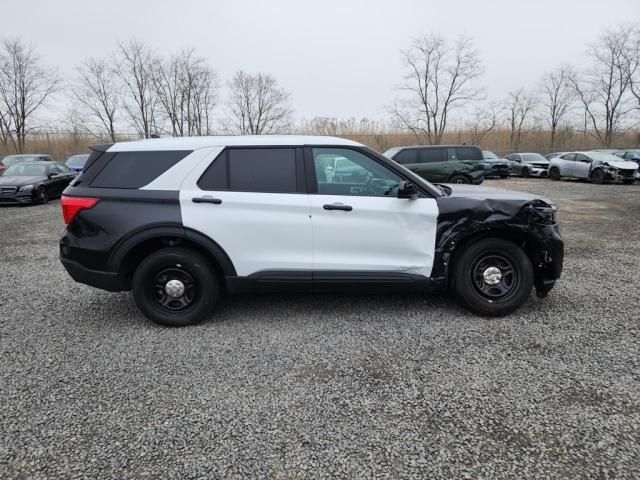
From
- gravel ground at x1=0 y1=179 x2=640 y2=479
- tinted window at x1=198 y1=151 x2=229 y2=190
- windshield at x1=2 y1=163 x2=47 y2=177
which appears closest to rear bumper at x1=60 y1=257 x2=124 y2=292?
gravel ground at x1=0 y1=179 x2=640 y2=479

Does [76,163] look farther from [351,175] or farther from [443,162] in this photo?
[351,175]

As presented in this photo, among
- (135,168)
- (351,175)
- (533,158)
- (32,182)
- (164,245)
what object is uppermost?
(533,158)

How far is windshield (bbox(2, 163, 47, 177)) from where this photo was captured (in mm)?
13375

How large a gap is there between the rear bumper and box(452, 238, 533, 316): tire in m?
3.15

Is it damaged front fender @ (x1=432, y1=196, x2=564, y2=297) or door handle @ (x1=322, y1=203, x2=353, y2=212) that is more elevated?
door handle @ (x1=322, y1=203, x2=353, y2=212)

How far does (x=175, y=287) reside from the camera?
367cm

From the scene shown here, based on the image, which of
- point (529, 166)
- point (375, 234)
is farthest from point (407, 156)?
point (529, 166)

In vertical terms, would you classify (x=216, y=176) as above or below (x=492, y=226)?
above

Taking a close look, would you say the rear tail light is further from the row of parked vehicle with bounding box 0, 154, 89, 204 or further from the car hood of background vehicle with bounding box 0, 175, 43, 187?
the car hood of background vehicle with bounding box 0, 175, 43, 187

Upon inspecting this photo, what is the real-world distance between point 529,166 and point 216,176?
24.4 metres

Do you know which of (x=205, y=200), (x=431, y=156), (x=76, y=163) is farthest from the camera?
(x=76, y=163)

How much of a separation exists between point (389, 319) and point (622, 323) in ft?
6.94

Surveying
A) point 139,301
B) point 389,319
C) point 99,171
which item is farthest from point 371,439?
point 99,171

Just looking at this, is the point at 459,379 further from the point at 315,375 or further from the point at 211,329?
the point at 211,329
